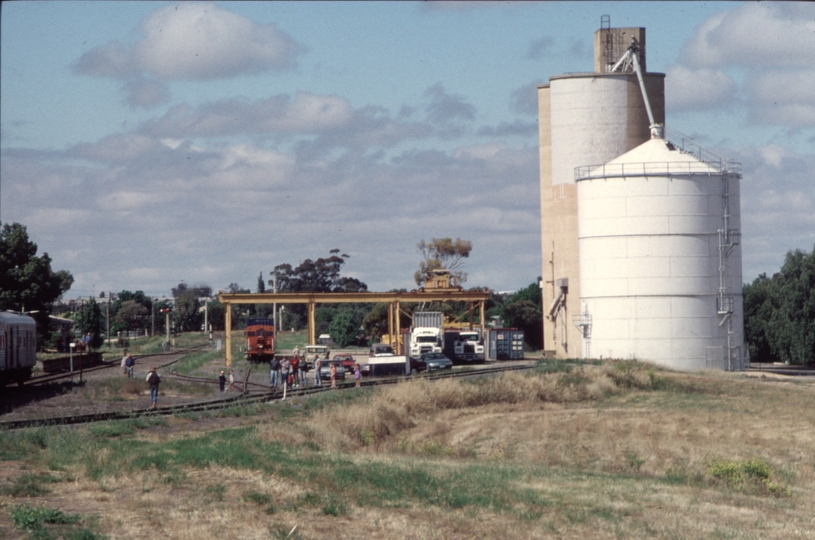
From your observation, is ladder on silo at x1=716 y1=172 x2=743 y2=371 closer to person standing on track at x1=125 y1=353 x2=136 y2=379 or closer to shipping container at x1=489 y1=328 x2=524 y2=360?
shipping container at x1=489 y1=328 x2=524 y2=360

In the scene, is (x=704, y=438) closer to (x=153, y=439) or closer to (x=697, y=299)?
(x=153, y=439)

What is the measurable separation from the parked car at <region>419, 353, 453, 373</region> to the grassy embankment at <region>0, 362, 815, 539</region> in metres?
17.7

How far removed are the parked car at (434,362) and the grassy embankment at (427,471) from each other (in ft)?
57.9

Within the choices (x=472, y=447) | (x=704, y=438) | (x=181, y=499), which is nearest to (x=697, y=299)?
(x=704, y=438)

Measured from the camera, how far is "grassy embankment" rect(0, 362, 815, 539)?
19.4 metres

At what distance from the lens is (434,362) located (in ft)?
210

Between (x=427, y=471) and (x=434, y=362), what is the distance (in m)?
39.7

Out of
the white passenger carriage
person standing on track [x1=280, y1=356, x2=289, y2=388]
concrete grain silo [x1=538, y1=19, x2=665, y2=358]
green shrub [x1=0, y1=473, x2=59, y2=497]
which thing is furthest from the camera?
concrete grain silo [x1=538, y1=19, x2=665, y2=358]

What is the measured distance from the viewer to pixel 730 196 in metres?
69.2

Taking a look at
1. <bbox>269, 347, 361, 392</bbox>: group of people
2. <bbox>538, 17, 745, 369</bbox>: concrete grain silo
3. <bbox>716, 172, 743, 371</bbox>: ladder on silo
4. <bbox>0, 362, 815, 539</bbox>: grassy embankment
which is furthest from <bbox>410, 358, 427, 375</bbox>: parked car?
<bbox>716, 172, 743, 371</bbox>: ladder on silo

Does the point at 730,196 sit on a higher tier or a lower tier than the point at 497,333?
higher

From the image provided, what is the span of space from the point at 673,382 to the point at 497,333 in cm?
2540

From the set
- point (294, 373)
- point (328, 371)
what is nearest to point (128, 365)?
point (294, 373)

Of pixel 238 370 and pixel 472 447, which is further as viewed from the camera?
pixel 238 370
